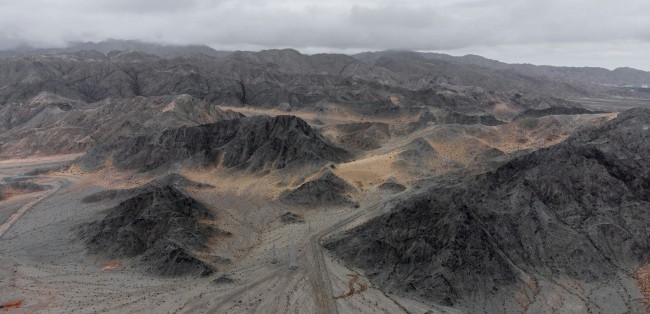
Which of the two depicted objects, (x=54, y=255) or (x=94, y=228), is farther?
(x=94, y=228)

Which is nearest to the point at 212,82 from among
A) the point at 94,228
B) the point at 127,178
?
the point at 127,178

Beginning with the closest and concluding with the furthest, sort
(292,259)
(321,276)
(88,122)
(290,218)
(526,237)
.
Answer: (321,276), (292,259), (526,237), (290,218), (88,122)

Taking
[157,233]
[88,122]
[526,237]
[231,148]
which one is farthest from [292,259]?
[88,122]

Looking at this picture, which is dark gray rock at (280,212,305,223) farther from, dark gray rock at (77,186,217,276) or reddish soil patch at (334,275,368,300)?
reddish soil patch at (334,275,368,300)

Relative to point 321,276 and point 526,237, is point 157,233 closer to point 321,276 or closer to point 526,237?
point 321,276

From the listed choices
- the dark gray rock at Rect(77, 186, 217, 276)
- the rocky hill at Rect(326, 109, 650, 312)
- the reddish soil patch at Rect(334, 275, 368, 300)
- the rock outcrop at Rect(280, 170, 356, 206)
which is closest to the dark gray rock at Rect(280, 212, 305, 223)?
the rock outcrop at Rect(280, 170, 356, 206)

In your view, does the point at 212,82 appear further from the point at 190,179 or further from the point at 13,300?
the point at 13,300

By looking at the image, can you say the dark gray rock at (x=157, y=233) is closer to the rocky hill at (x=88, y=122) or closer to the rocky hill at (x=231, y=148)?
the rocky hill at (x=231, y=148)

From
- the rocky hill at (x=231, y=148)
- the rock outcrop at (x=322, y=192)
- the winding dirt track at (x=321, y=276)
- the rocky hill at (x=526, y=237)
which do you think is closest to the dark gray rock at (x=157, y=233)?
the winding dirt track at (x=321, y=276)

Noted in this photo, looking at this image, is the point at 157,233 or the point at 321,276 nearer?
the point at 321,276
